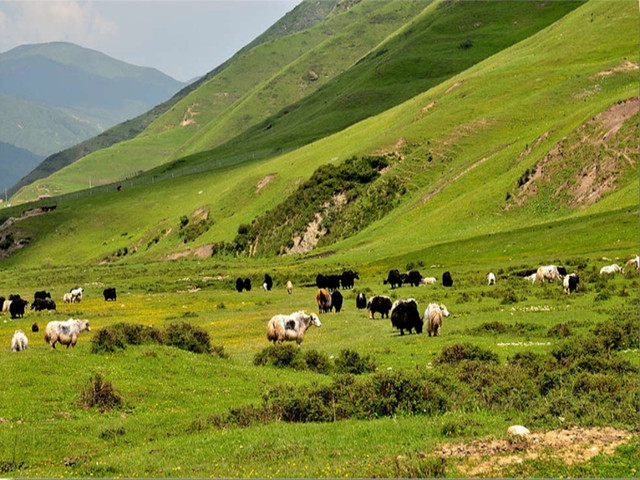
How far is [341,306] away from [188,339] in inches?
783

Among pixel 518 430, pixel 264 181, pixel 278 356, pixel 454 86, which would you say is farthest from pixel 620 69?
pixel 518 430

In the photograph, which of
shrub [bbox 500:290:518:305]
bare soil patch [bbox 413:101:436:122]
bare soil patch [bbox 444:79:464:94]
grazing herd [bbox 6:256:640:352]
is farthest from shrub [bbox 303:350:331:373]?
bare soil patch [bbox 444:79:464:94]

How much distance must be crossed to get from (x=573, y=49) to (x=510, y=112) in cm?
2641

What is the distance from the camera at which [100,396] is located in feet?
80.4

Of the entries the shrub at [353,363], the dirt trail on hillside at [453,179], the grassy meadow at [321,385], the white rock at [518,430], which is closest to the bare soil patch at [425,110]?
the dirt trail on hillside at [453,179]

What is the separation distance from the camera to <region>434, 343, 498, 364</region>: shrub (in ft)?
91.2

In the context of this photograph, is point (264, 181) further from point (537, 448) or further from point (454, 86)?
point (537, 448)

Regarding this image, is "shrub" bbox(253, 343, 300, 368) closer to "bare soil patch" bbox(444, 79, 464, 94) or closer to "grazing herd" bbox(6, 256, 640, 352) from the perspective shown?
"grazing herd" bbox(6, 256, 640, 352)

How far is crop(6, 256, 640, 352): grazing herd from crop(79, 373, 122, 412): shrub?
10062 millimetres

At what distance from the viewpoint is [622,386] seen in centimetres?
2083

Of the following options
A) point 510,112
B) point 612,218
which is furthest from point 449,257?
point 510,112

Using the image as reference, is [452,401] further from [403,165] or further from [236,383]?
[403,165]

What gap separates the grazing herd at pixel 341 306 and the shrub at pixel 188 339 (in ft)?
11.4

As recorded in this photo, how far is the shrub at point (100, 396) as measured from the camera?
24.3 meters
